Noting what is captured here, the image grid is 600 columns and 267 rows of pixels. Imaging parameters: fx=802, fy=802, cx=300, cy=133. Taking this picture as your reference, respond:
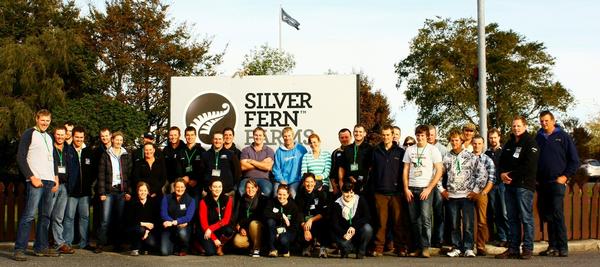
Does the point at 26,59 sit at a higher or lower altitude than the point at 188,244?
higher

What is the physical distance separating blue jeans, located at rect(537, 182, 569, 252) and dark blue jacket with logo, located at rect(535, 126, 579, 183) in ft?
0.46

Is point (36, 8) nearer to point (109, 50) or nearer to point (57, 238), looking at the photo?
point (109, 50)

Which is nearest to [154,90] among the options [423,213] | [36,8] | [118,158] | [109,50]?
[109,50]

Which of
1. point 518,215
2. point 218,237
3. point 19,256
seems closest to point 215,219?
point 218,237

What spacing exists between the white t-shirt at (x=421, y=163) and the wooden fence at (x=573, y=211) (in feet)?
7.98

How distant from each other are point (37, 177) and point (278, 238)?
10.9 feet

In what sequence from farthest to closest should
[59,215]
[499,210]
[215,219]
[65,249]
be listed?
[499,210] < [215,219] < [65,249] < [59,215]

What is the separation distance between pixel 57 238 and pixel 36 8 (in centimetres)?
2512

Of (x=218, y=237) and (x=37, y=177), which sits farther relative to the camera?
(x=218, y=237)

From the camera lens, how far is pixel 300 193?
11430 mm

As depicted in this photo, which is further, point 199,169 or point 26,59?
point 26,59

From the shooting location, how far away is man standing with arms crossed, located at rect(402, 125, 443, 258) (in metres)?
10.9

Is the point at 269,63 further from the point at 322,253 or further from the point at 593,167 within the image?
the point at 593,167

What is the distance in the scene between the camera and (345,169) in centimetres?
1141
